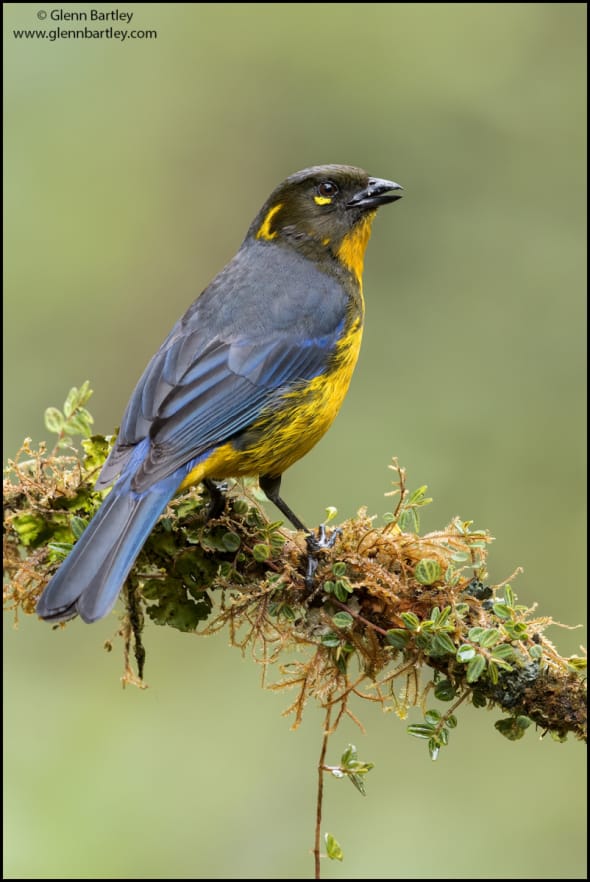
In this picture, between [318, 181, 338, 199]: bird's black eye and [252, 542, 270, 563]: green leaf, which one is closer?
[252, 542, 270, 563]: green leaf

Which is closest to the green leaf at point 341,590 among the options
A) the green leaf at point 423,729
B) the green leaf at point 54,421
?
the green leaf at point 423,729

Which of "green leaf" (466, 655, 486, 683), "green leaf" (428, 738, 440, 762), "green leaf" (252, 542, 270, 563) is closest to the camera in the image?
"green leaf" (466, 655, 486, 683)

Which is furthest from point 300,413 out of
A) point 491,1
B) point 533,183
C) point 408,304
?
point 491,1

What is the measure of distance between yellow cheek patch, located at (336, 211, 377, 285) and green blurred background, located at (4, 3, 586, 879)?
2021 mm

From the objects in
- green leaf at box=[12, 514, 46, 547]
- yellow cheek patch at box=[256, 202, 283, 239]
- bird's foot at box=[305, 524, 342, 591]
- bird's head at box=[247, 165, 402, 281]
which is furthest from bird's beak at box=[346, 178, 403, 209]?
green leaf at box=[12, 514, 46, 547]

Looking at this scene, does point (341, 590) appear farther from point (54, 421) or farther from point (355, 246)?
point (355, 246)

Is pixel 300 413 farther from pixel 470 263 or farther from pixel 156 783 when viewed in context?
pixel 470 263

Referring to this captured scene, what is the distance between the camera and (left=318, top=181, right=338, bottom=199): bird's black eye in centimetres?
511

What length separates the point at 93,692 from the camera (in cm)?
659

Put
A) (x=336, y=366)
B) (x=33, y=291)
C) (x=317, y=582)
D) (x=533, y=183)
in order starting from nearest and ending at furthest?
(x=317, y=582)
(x=336, y=366)
(x=33, y=291)
(x=533, y=183)

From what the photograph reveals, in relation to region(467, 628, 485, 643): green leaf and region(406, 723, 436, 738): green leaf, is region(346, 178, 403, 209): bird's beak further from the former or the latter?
region(406, 723, 436, 738): green leaf

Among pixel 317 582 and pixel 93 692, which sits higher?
pixel 93 692

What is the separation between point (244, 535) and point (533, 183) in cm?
529

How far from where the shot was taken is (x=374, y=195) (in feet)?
16.9
